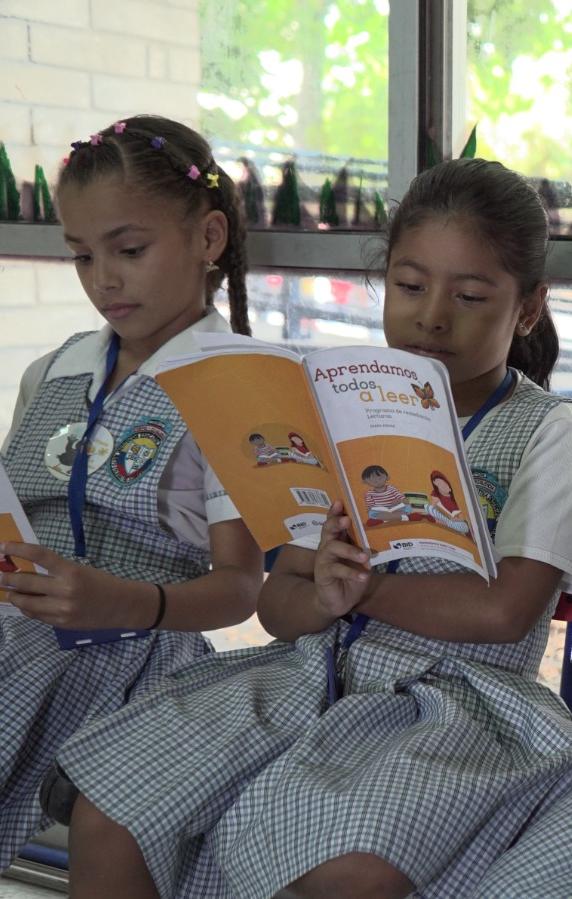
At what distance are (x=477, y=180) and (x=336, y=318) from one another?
679 mm

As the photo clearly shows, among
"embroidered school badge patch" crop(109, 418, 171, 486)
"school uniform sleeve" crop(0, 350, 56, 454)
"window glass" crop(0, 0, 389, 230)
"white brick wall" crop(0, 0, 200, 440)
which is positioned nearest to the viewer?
"embroidered school badge patch" crop(109, 418, 171, 486)

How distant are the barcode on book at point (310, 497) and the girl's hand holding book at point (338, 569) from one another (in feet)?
0.07

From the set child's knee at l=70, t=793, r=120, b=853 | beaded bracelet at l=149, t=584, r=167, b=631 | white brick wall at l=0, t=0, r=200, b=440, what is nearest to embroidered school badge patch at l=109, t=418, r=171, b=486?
beaded bracelet at l=149, t=584, r=167, b=631

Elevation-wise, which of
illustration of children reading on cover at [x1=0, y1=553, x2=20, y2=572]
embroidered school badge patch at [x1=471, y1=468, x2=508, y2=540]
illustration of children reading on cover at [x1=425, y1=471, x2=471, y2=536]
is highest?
illustration of children reading on cover at [x1=425, y1=471, x2=471, y2=536]

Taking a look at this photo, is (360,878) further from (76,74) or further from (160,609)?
(76,74)

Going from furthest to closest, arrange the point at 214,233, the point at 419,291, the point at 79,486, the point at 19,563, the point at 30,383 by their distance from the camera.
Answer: the point at 30,383 → the point at 214,233 → the point at 79,486 → the point at 419,291 → the point at 19,563

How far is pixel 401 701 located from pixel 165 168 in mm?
953

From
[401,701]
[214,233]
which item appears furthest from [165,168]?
[401,701]

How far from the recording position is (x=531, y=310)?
175 centimetres

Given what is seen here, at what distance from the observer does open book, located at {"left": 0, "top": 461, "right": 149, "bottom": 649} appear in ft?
4.94

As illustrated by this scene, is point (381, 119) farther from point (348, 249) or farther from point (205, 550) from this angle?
point (205, 550)

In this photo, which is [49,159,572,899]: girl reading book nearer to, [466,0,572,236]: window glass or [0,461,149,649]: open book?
[0,461,149,649]: open book

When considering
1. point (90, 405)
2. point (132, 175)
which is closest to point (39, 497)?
point (90, 405)

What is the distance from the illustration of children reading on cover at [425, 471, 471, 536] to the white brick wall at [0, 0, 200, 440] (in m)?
1.43
